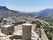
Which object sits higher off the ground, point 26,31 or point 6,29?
point 26,31

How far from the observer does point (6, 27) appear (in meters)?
20.9

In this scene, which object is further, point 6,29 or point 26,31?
point 6,29

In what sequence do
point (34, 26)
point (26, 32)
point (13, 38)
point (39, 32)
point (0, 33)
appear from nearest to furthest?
1. point (26, 32)
2. point (13, 38)
3. point (0, 33)
4. point (39, 32)
5. point (34, 26)

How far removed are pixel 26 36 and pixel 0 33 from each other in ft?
18.8

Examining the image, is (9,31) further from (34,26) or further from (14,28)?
(34,26)

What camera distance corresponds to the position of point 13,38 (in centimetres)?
1923

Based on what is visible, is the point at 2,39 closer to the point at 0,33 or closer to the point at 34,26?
the point at 0,33

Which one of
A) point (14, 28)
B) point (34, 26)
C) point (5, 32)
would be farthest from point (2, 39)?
point (34, 26)

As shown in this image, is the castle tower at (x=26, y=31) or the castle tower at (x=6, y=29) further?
the castle tower at (x=6, y=29)

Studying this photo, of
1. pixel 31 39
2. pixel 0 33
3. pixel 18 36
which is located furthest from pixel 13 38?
pixel 31 39

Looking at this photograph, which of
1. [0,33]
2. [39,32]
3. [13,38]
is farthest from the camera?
[39,32]

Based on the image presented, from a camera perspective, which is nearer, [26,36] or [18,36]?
[26,36]

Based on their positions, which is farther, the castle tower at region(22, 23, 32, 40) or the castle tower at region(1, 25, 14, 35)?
the castle tower at region(1, 25, 14, 35)

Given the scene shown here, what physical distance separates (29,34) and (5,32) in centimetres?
582
